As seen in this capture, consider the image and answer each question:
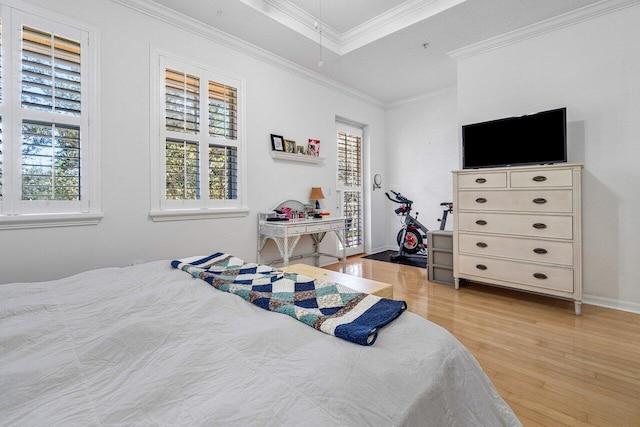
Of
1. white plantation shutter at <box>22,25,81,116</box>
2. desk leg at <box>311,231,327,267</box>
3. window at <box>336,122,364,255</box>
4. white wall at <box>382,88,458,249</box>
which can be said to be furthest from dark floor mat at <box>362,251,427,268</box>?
white plantation shutter at <box>22,25,81,116</box>

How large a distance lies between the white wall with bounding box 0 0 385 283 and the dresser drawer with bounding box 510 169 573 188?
2579 millimetres

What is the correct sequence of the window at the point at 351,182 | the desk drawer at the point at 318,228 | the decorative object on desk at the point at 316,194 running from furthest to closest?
the window at the point at 351,182 < the decorative object on desk at the point at 316,194 < the desk drawer at the point at 318,228

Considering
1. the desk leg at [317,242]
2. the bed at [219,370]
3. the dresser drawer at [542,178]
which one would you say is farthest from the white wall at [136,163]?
the dresser drawer at [542,178]

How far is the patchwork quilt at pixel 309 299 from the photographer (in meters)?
0.94

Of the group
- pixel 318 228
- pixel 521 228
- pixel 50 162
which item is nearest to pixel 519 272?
pixel 521 228

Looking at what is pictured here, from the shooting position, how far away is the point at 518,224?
2879 mm

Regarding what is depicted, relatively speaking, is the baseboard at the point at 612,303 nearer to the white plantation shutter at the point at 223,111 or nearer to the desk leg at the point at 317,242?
the desk leg at the point at 317,242

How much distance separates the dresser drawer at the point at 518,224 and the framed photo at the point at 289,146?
7.16 ft

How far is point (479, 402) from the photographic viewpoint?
901 millimetres

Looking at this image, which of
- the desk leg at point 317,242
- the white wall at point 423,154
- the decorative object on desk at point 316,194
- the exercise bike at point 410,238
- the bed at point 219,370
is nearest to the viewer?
the bed at point 219,370

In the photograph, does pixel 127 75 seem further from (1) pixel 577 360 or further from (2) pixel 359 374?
(1) pixel 577 360

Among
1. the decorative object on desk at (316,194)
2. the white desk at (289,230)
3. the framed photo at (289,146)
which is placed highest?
the framed photo at (289,146)

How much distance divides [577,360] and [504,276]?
116 cm

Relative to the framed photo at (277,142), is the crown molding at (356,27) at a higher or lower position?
higher
